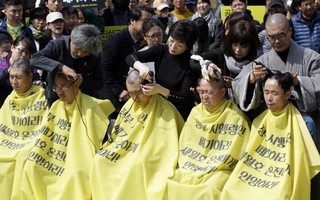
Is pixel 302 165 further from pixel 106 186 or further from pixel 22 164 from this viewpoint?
pixel 22 164

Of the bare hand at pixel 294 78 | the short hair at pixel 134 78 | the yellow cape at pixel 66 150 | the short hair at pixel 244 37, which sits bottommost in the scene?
the yellow cape at pixel 66 150

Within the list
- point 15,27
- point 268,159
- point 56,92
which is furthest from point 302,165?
point 15,27

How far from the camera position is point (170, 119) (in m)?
6.60

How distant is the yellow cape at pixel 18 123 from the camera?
6977mm

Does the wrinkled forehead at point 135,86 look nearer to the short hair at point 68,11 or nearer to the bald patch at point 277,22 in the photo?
the bald patch at point 277,22

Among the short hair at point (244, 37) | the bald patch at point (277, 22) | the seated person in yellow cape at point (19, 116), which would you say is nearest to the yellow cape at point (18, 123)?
the seated person in yellow cape at point (19, 116)

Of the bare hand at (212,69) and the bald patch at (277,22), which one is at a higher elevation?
the bald patch at (277,22)

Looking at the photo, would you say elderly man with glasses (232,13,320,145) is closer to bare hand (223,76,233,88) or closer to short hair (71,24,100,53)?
bare hand (223,76,233,88)

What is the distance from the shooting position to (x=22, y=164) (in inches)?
269

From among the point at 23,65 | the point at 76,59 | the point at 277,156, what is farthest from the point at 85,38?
the point at 277,156

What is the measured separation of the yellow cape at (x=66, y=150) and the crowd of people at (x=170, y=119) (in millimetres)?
10

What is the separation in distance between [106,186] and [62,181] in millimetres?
453

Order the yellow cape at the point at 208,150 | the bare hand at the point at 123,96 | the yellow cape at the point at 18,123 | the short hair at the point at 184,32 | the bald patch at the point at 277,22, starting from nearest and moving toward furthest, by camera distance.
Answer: the yellow cape at the point at 208,150 < the bald patch at the point at 277,22 < the short hair at the point at 184,32 < the yellow cape at the point at 18,123 < the bare hand at the point at 123,96

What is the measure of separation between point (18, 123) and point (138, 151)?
143 centimetres
